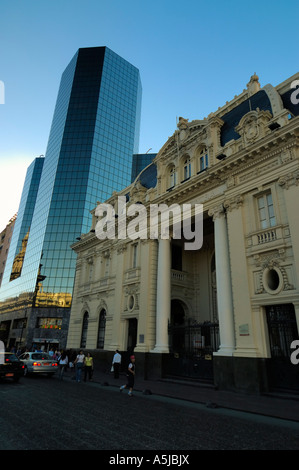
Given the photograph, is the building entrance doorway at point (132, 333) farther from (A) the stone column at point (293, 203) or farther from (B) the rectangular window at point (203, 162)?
(A) the stone column at point (293, 203)

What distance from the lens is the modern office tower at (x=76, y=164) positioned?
54906 mm

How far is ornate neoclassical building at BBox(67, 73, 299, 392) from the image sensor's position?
1348cm

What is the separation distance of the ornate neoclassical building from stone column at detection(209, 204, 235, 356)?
0.18 feet

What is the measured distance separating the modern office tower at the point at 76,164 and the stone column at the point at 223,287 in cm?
4148

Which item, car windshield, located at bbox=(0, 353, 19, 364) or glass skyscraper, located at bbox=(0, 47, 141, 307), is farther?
glass skyscraper, located at bbox=(0, 47, 141, 307)

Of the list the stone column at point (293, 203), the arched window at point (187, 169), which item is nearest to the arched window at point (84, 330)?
the arched window at point (187, 169)

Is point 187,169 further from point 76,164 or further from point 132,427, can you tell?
point 76,164

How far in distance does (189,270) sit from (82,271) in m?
13.2

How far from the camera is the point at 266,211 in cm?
1508

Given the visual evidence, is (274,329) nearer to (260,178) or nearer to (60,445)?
(260,178)

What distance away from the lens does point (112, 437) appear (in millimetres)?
5855

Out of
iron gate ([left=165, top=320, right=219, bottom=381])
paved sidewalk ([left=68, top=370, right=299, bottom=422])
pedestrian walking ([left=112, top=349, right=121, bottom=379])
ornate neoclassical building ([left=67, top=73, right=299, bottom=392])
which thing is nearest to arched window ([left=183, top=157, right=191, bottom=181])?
ornate neoclassical building ([left=67, top=73, right=299, bottom=392])

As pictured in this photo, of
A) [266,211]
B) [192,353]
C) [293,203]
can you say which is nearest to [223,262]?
[266,211]

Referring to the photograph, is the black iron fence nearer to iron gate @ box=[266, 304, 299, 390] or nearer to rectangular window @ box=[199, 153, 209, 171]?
iron gate @ box=[266, 304, 299, 390]
